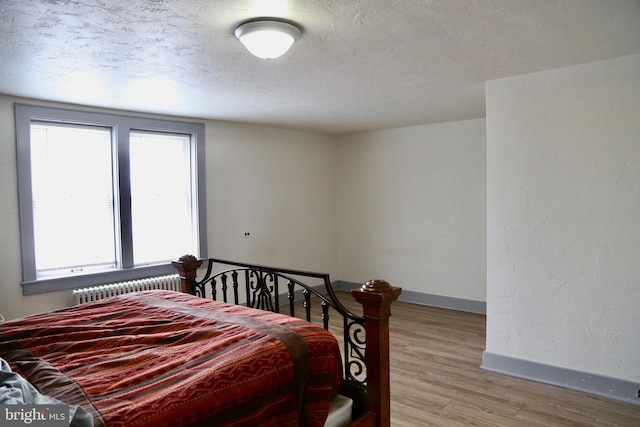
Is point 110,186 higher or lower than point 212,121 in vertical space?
lower

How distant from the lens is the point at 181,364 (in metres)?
1.74

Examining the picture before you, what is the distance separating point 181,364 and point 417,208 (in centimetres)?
453

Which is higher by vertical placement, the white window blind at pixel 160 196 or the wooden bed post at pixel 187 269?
the white window blind at pixel 160 196

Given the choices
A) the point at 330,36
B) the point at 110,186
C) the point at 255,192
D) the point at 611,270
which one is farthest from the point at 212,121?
the point at 611,270

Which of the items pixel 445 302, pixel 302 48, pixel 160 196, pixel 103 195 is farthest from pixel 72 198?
pixel 445 302

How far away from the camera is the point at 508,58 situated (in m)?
2.88

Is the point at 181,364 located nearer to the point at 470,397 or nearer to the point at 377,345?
the point at 377,345

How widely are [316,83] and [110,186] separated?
7.72 feet

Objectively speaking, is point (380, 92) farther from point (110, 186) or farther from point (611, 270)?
point (110, 186)

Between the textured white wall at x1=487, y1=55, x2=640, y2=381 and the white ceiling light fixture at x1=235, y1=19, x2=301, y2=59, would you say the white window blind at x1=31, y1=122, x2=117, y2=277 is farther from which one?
the textured white wall at x1=487, y1=55, x2=640, y2=381

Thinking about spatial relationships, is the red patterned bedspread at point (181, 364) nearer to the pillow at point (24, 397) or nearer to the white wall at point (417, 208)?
the pillow at point (24, 397)

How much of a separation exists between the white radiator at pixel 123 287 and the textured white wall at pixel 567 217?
315cm

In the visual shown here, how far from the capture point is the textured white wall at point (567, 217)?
2953mm

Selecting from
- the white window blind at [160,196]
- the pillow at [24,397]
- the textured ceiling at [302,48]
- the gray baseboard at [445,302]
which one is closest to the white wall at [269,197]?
the white window blind at [160,196]
